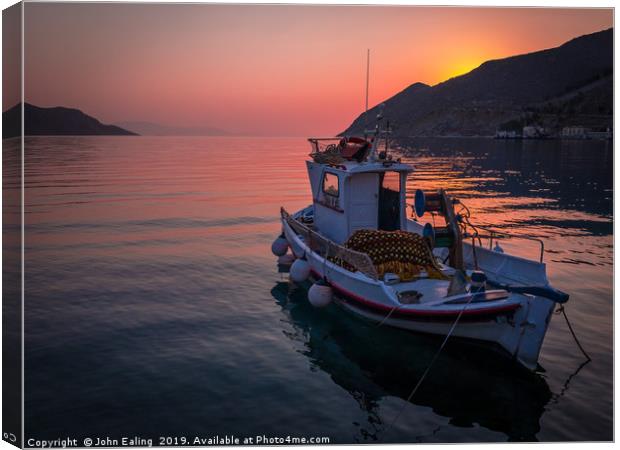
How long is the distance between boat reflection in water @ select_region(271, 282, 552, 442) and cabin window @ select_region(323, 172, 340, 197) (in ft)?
Answer: 11.4

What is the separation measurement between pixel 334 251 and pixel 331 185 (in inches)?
89.2

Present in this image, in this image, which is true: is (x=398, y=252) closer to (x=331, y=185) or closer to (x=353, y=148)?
(x=331, y=185)

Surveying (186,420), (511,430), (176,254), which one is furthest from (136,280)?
(511,430)

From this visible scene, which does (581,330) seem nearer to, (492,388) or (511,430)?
Result: (492,388)

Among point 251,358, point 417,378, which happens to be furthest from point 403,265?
point 251,358

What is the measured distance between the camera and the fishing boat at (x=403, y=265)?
1060 cm

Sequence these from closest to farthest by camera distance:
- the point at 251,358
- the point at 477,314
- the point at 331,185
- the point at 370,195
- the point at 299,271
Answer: the point at 477,314 < the point at 251,358 < the point at 370,195 < the point at 299,271 < the point at 331,185

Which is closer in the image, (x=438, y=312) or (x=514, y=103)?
(x=438, y=312)

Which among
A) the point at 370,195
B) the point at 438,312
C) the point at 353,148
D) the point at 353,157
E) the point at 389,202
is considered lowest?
the point at 438,312

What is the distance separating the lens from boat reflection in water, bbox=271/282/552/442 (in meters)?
9.05

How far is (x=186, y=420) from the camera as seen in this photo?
29.2 ft

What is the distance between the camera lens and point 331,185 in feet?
51.6

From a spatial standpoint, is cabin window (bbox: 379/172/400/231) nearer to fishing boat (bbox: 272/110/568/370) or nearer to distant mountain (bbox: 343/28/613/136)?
fishing boat (bbox: 272/110/568/370)

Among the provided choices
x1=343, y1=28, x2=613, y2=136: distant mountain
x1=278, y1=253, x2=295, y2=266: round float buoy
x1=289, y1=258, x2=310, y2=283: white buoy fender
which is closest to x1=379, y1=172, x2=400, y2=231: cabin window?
x1=289, y1=258, x2=310, y2=283: white buoy fender
